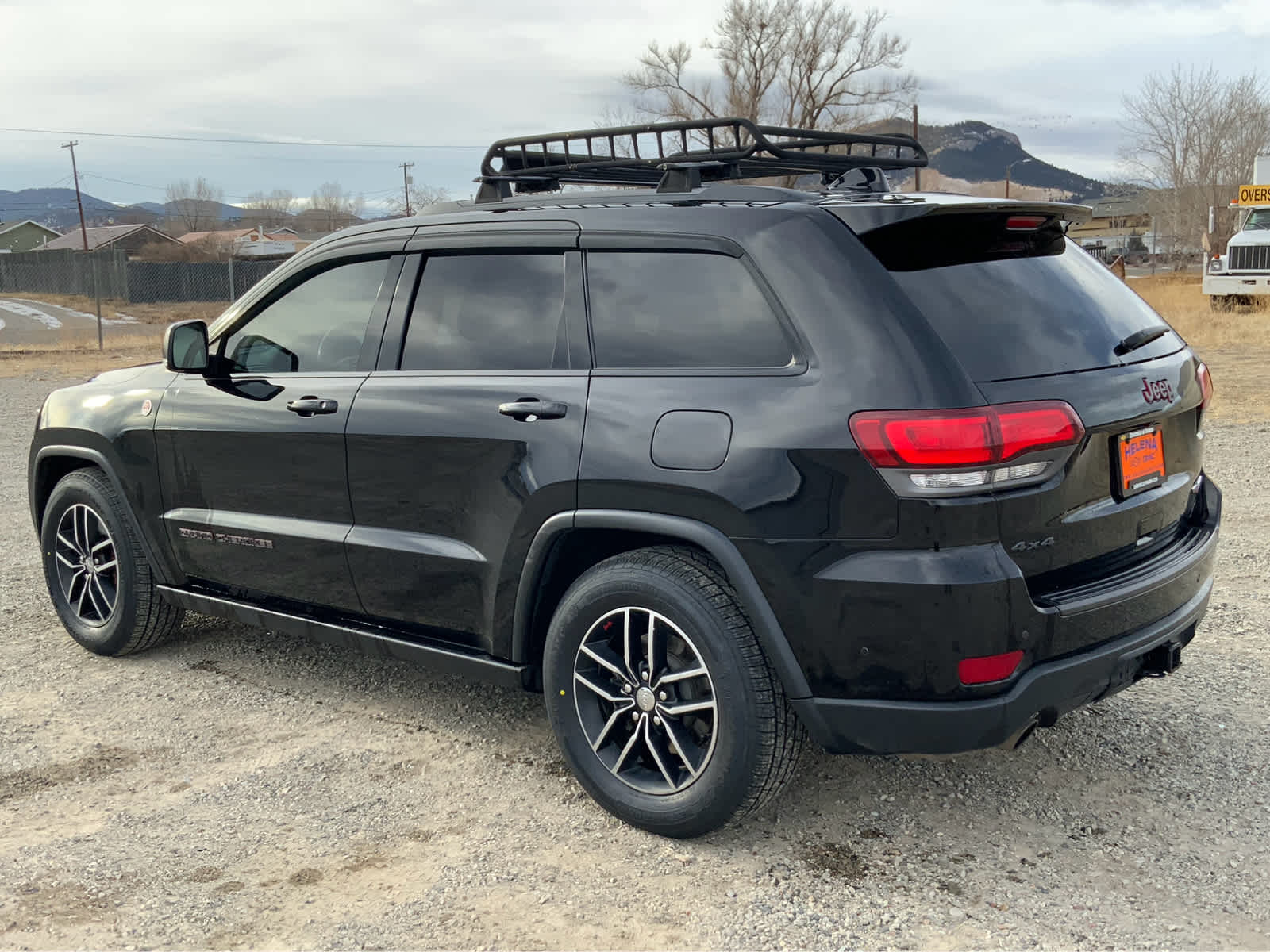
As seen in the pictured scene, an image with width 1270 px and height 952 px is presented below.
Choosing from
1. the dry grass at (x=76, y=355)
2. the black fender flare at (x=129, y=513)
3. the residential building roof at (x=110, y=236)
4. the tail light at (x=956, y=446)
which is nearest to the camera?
the tail light at (x=956, y=446)

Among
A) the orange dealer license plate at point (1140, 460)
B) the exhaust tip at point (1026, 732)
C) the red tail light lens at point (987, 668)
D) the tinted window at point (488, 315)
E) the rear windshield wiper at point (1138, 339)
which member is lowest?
the exhaust tip at point (1026, 732)

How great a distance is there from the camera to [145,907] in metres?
3.08

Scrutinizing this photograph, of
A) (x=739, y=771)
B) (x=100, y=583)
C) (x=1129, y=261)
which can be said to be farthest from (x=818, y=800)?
(x=1129, y=261)

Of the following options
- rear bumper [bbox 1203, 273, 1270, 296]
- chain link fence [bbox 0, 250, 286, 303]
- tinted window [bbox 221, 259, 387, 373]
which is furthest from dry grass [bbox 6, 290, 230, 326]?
tinted window [bbox 221, 259, 387, 373]

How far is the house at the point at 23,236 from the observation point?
110 meters

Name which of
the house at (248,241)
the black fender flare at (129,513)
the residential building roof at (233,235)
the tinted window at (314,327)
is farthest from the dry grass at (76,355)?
the residential building roof at (233,235)

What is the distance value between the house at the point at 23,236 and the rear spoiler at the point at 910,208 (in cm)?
11992

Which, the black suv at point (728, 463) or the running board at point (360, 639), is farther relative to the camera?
the running board at point (360, 639)

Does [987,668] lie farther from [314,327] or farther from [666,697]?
[314,327]

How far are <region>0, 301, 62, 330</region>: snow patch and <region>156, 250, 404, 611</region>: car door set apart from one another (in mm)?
36766

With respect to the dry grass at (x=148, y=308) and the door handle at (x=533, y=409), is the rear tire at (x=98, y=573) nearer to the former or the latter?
the door handle at (x=533, y=409)

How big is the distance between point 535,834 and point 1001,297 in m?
2.01

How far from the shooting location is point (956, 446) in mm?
2824

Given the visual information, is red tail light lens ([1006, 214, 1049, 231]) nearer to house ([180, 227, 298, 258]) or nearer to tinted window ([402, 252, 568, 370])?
tinted window ([402, 252, 568, 370])
